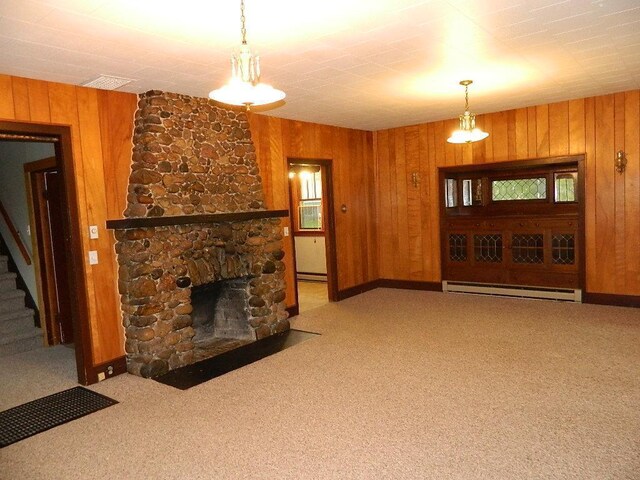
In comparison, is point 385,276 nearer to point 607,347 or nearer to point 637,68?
point 607,347

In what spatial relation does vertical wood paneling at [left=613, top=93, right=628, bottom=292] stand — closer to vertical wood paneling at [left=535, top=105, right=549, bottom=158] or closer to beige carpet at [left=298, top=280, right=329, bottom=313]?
vertical wood paneling at [left=535, top=105, right=549, bottom=158]

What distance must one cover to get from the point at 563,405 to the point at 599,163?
3723 millimetres

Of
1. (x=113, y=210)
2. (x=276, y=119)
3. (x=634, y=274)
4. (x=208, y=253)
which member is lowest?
(x=634, y=274)

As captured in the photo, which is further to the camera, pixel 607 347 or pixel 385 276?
pixel 385 276

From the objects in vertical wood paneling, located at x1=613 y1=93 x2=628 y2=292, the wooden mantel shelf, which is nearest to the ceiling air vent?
the wooden mantel shelf

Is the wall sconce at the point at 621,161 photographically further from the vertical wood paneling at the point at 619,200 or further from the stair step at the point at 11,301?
the stair step at the point at 11,301

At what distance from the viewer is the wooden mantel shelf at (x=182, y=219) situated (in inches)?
156

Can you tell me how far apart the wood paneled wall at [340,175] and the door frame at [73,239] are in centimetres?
217

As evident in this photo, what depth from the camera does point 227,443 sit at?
2.89 m

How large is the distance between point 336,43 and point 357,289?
448cm

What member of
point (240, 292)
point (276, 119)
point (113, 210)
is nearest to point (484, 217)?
point (276, 119)

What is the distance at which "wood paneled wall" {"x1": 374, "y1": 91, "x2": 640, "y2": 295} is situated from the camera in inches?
218

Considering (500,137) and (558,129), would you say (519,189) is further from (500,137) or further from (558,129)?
(558,129)

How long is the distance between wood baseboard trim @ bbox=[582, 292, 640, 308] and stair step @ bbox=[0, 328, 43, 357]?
21.8ft
